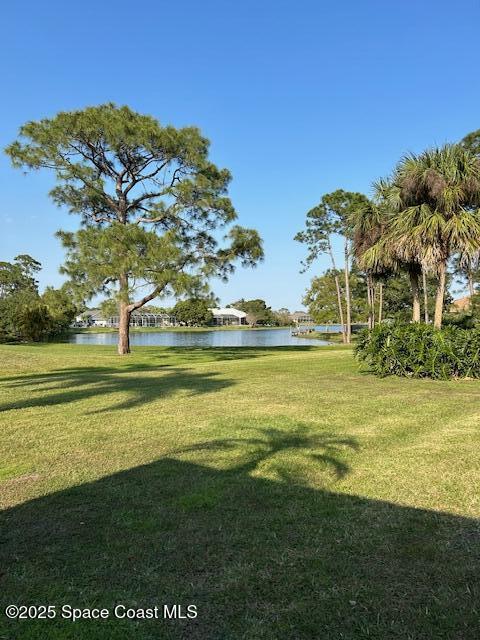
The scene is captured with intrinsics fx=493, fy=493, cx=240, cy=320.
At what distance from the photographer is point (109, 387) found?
10.5m

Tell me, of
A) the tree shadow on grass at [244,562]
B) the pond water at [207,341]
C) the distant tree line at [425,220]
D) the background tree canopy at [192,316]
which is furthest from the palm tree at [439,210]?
the background tree canopy at [192,316]

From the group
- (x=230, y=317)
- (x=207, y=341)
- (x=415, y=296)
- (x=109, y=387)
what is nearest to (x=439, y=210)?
(x=415, y=296)

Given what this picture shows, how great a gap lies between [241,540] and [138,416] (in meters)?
4.29

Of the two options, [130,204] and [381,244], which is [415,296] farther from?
[130,204]

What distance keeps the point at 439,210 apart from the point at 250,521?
1141 centimetres

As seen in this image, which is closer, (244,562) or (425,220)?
(244,562)

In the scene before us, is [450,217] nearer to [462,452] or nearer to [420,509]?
[462,452]

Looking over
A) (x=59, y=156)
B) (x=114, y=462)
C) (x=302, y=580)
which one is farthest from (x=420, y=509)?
(x=59, y=156)

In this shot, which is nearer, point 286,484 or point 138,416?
point 286,484

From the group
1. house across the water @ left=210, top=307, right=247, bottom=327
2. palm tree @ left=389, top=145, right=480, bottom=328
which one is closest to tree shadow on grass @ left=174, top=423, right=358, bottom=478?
palm tree @ left=389, top=145, right=480, bottom=328

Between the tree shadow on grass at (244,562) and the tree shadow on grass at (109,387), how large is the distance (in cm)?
427

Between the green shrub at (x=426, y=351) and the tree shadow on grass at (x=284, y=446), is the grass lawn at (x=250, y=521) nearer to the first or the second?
the tree shadow on grass at (x=284, y=446)

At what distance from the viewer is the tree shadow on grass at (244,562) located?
2.32 m

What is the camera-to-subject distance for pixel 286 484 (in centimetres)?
417
